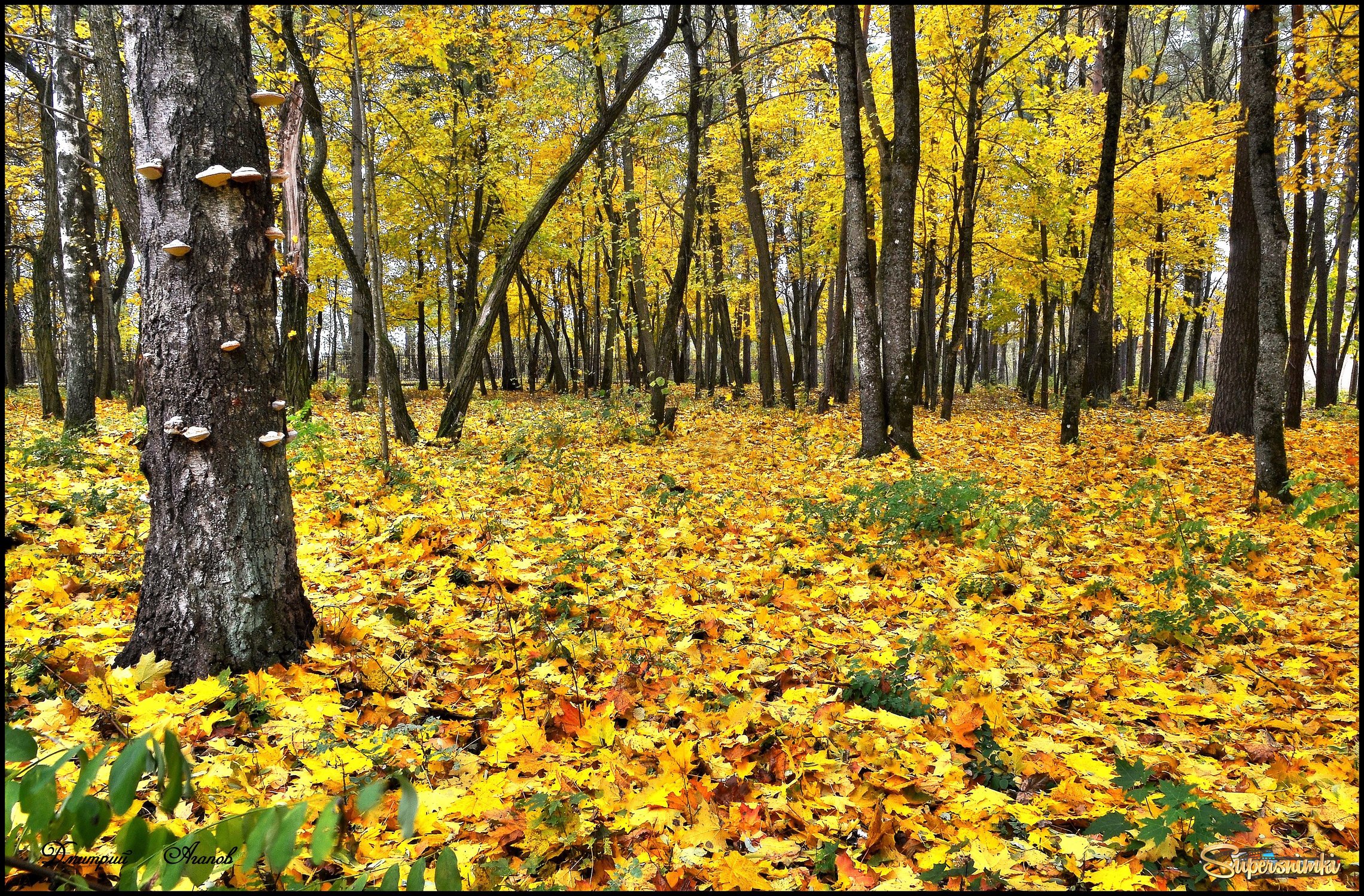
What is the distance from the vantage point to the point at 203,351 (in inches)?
118

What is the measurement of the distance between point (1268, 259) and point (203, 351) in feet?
27.4

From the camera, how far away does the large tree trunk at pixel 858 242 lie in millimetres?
8336

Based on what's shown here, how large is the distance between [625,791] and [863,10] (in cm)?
1442

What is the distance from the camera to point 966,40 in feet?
39.4

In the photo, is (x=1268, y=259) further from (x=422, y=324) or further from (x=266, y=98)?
(x=422, y=324)

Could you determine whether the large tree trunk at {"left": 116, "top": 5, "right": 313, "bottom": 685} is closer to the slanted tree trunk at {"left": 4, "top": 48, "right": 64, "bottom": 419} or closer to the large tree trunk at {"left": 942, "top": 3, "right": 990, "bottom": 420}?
the slanted tree trunk at {"left": 4, "top": 48, "right": 64, "bottom": 419}

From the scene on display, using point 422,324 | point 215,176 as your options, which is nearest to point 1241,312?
point 215,176

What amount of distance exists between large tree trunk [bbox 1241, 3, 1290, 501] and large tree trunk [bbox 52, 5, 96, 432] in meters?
12.4

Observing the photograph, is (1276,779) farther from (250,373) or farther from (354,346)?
(354,346)

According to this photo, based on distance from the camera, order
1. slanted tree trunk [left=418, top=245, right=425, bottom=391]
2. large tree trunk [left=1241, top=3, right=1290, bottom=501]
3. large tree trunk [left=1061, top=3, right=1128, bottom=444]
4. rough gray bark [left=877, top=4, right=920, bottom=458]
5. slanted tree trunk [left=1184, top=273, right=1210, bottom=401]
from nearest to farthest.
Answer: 1. large tree trunk [left=1241, top=3, right=1290, bottom=501]
2. rough gray bark [left=877, top=4, right=920, bottom=458]
3. large tree trunk [left=1061, top=3, right=1128, bottom=444]
4. slanted tree trunk [left=1184, top=273, right=1210, bottom=401]
5. slanted tree trunk [left=418, top=245, right=425, bottom=391]

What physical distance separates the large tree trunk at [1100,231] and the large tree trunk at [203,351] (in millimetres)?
9925

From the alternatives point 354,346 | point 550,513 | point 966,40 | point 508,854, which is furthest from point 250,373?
point 354,346

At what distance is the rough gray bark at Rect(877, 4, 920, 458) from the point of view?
8.85 meters

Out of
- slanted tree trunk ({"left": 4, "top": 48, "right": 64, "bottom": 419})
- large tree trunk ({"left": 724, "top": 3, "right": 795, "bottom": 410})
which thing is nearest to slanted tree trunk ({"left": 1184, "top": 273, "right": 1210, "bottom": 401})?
large tree trunk ({"left": 724, "top": 3, "right": 795, "bottom": 410})
